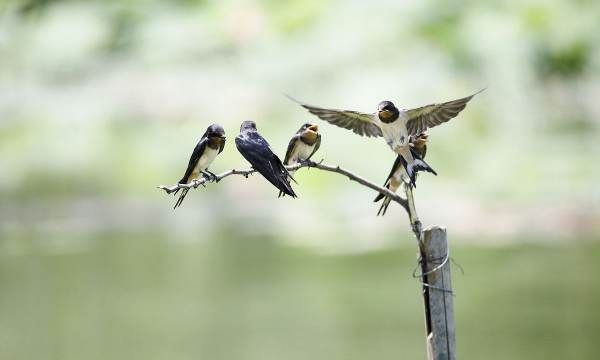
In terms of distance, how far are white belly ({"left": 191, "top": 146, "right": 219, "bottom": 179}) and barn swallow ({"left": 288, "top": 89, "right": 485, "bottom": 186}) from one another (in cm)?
43

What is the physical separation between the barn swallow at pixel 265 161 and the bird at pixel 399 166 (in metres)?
0.36

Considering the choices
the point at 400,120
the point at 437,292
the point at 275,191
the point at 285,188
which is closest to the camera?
the point at 285,188

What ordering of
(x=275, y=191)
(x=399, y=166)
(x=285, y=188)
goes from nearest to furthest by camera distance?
1. (x=285, y=188)
2. (x=399, y=166)
3. (x=275, y=191)

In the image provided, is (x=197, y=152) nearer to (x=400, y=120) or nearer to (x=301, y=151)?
(x=301, y=151)

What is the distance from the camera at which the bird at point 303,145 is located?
4660 millimetres

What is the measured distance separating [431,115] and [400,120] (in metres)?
0.09

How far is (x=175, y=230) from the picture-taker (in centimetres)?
2389

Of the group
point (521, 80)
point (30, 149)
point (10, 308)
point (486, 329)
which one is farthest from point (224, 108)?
point (486, 329)

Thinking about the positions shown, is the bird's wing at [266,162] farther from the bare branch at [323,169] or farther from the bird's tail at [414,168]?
the bird's tail at [414,168]

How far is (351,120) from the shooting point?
4.08 meters

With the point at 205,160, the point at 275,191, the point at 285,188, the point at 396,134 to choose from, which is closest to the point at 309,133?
the point at 205,160

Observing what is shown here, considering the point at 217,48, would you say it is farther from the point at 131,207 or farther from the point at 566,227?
the point at 566,227

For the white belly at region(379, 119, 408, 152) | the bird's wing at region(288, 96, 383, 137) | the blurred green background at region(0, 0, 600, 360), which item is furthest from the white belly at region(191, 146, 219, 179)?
the blurred green background at region(0, 0, 600, 360)

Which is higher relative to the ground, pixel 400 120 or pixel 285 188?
pixel 400 120
